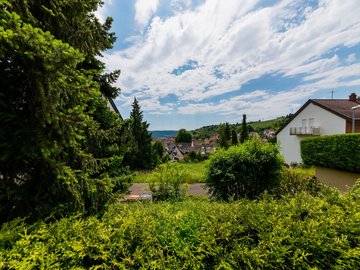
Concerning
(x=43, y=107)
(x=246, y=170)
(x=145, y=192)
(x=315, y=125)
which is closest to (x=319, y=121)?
(x=315, y=125)

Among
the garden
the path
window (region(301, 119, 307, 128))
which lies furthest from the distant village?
the garden

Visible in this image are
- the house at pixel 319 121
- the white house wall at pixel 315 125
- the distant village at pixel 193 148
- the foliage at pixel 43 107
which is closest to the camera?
the foliage at pixel 43 107

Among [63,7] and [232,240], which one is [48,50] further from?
[232,240]

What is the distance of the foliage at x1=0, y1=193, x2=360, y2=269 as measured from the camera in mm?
1788

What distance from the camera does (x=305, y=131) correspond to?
22000mm

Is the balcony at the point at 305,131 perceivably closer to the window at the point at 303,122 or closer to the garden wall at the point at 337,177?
the window at the point at 303,122

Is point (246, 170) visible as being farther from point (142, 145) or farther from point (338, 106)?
point (338, 106)

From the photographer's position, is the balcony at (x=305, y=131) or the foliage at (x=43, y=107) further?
the balcony at (x=305, y=131)

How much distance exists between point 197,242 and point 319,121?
23971mm

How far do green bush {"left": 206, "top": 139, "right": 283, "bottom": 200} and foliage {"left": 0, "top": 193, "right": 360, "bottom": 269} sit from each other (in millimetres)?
4476

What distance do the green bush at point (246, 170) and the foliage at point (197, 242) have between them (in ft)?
14.7

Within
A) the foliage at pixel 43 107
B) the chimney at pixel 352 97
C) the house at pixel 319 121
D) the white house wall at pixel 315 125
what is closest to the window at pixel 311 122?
the house at pixel 319 121

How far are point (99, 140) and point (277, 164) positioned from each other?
233 inches

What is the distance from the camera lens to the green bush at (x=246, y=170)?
22.1ft
